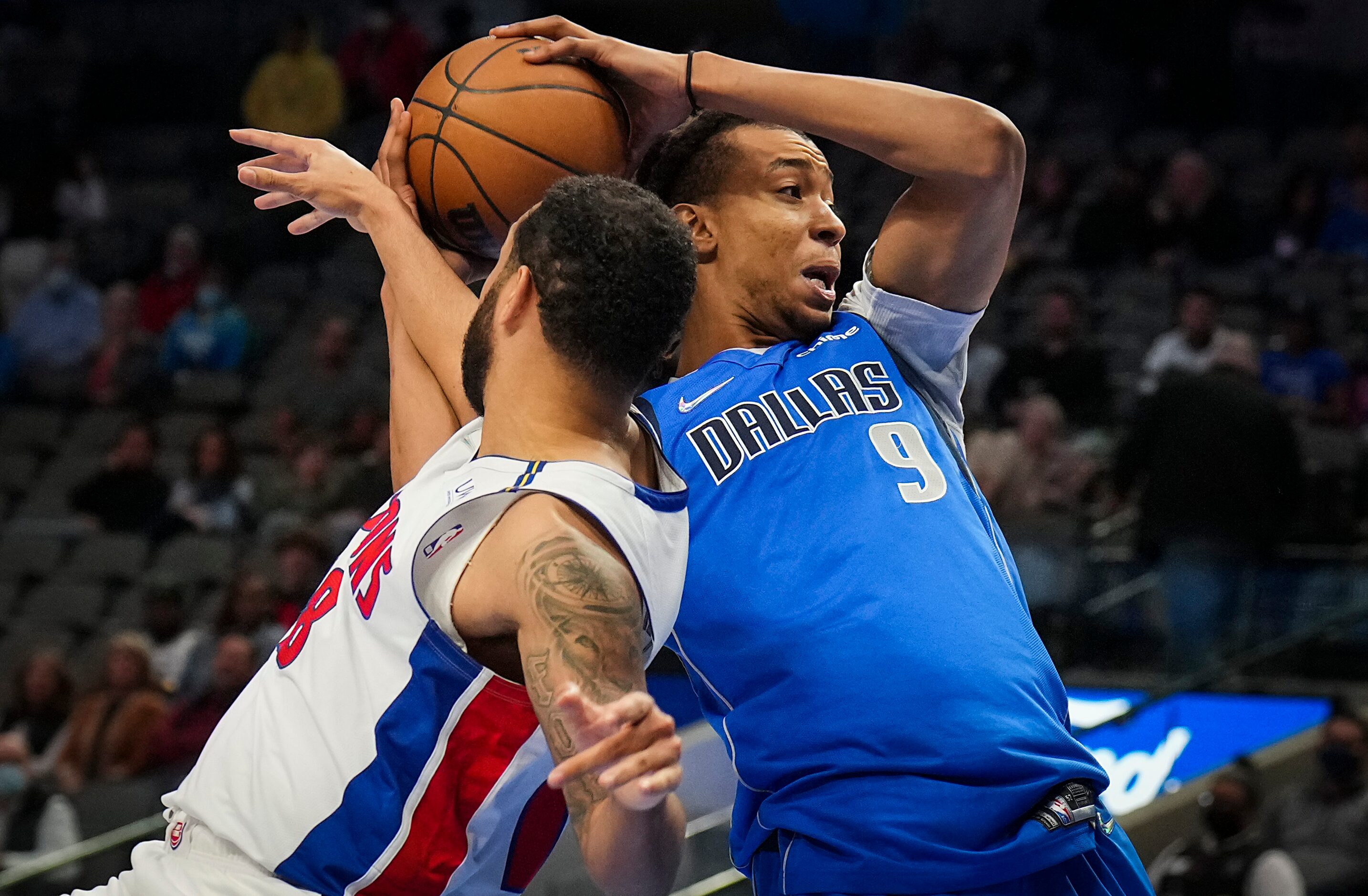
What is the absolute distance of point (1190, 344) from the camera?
788 cm

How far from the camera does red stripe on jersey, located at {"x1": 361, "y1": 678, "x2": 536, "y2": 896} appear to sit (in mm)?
1952

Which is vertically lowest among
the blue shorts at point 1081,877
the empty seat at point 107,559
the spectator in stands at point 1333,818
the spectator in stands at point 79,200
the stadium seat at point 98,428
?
the empty seat at point 107,559

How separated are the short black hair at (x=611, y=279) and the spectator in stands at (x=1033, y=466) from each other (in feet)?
17.3

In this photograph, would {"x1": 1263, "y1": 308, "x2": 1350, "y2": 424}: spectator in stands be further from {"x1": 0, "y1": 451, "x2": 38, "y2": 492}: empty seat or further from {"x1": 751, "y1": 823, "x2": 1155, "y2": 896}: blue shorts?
{"x1": 0, "y1": 451, "x2": 38, "y2": 492}: empty seat

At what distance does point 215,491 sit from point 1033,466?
476 centimetres

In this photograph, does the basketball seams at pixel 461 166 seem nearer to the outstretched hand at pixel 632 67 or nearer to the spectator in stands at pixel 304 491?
the outstretched hand at pixel 632 67

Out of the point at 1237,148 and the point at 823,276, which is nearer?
the point at 823,276

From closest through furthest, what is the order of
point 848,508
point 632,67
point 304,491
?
point 848,508, point 632,67, point 304,491

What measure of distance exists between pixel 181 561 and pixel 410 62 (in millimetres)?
5045

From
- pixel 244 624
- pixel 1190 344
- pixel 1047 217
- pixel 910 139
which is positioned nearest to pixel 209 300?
pixel 244 624

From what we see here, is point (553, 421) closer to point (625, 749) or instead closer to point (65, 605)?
point (625, 749)

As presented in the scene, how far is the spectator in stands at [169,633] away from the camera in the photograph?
7273mm

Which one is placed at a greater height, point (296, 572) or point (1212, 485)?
point (1212, 485)

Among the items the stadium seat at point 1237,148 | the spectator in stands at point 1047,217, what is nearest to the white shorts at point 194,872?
the spectator in stands at point 1047,217
